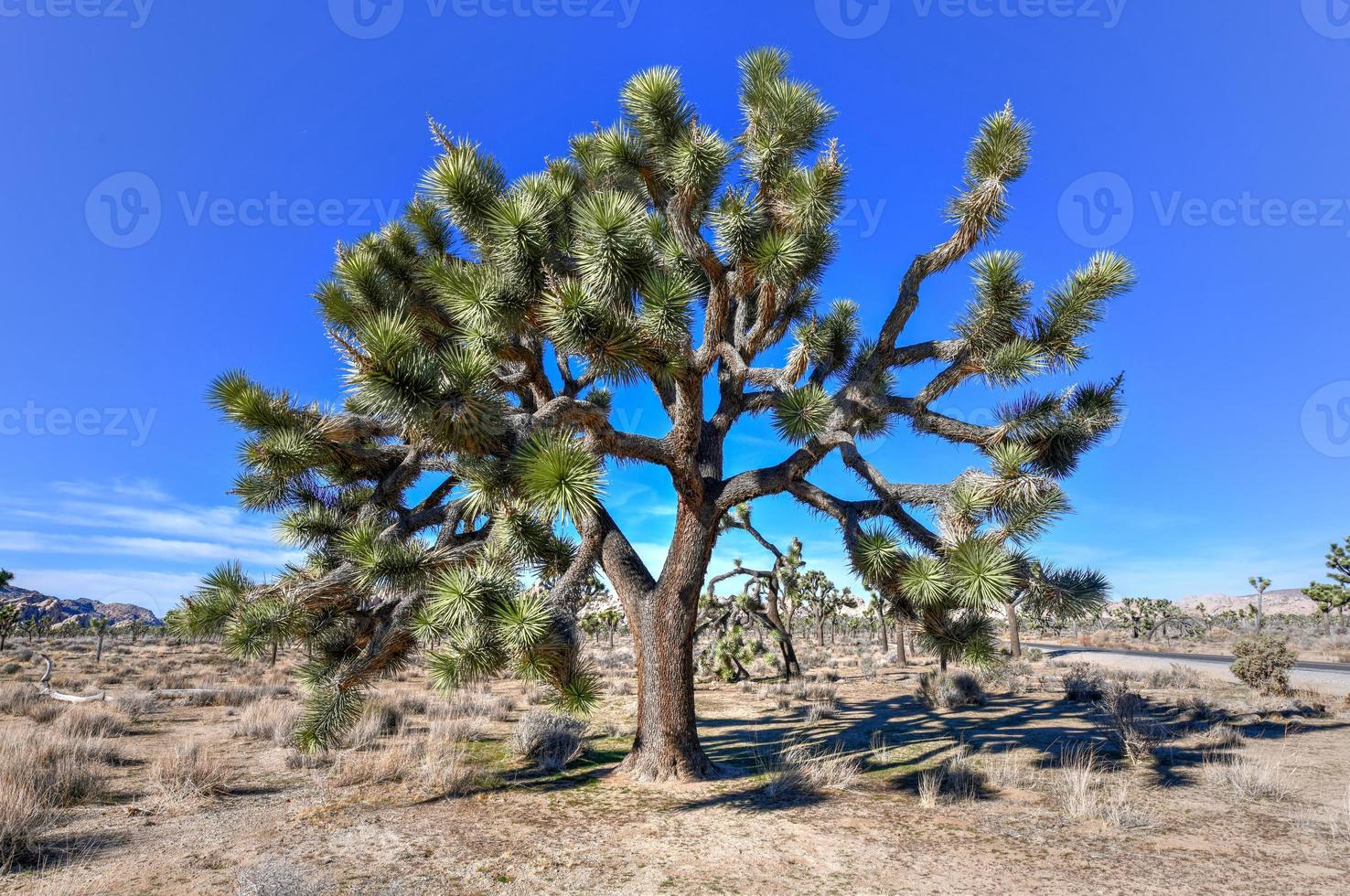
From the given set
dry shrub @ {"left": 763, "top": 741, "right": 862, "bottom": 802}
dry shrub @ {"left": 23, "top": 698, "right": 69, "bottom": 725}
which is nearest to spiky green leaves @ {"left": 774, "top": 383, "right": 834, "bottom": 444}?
dry shrub @ {"left": 763, "top": 741, "right": 862, "bottom": 802}

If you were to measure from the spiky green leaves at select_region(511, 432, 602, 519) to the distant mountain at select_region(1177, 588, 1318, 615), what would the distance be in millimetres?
145319

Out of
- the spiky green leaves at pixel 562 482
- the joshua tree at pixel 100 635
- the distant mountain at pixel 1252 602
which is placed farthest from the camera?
the distant mountain at pixel 1252 602

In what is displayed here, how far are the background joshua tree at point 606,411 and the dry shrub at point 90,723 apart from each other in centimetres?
615

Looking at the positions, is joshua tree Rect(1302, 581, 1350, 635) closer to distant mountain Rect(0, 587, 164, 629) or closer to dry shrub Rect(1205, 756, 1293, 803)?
dry shrub Rect(1205, 756, 1293, 803)

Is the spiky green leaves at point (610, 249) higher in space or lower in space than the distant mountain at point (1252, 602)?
higher

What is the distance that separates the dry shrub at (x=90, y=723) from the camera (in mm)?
10070

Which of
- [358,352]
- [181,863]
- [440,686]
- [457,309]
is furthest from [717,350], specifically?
[181,863]

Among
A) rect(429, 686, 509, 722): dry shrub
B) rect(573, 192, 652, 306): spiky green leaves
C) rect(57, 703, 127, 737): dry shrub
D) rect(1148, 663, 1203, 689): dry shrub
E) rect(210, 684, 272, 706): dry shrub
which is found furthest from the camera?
rect(1148, 663, 1203, 689): dry shrub

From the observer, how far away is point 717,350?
7020 mm

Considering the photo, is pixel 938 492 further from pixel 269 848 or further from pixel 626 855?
pixel 269 848

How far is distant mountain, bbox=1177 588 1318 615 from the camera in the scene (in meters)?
116

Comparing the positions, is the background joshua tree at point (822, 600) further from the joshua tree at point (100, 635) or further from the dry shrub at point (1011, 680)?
the joshua tree at point (100, 635)

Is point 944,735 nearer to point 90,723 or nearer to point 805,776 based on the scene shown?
point 805,776

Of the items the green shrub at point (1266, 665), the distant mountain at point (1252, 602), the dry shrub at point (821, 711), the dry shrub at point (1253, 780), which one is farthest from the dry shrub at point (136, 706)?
the distant mountain at point (1252, 602)
